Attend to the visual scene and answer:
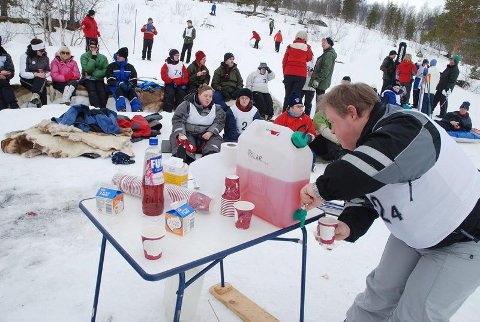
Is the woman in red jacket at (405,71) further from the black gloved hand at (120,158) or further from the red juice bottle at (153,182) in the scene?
the red juice bottle at (153,182)

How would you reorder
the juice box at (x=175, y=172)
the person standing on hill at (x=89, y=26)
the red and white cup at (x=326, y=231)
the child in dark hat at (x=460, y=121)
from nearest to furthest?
the red and white cup at (x=326, y=231) → the juice box at (x=175, y=172) → the child in dark hat at (x=460, y=121) → the person standing on hill at (x=89, y=26)

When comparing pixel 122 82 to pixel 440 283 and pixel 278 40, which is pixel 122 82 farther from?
pixel 278 40

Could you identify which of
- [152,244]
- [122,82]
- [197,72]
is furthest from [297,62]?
[152,244]

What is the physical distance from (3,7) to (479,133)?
15783 millimetres

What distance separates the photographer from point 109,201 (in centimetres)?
149

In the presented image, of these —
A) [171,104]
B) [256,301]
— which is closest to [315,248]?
[256,301]

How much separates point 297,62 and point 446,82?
16.0 feet

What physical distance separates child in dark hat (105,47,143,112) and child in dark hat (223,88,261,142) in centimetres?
262

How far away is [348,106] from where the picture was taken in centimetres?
130

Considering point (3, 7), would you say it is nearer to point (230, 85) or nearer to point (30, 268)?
point (230, 85)

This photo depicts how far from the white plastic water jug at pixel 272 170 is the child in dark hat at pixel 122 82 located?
5.35 meters

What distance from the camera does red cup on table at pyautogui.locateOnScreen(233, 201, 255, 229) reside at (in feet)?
4.85

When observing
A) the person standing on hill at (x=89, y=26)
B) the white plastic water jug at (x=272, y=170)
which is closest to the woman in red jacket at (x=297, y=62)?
the white plastic water jug at (x=272, y=170)

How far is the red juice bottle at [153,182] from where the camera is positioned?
1.45 m
